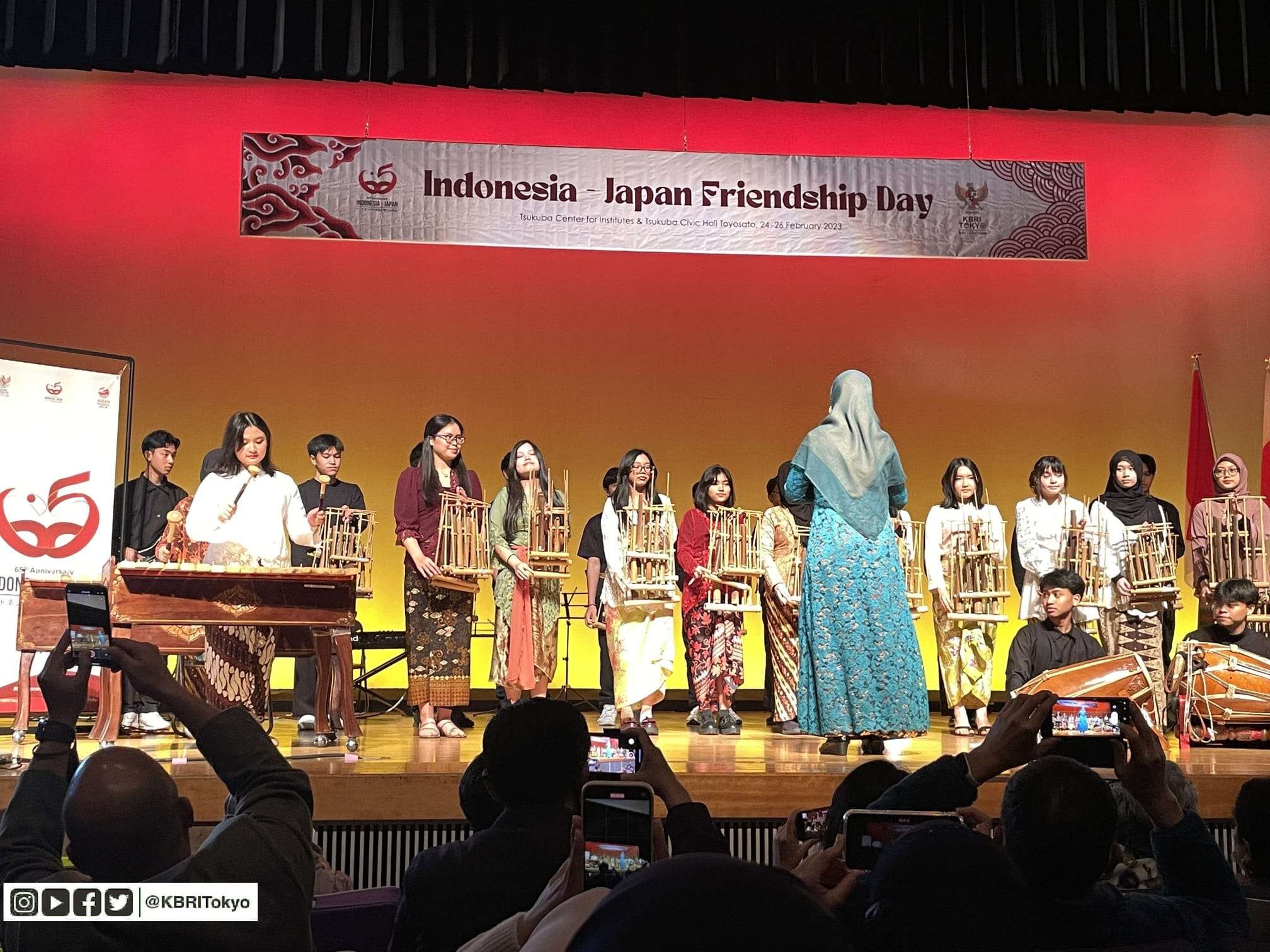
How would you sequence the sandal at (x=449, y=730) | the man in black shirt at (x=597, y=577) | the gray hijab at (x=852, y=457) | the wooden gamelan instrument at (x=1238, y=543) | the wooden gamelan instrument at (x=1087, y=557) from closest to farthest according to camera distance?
the gray hijab at (x=852, y=457) < the sandal at (x=449, y=730) < the wooden gamelan instrument at (x=1238, y=543) < the wooden gamelan instrument at (x=1087, y=557) < the man in black shirt at (x=597, y=577)

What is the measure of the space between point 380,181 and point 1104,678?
4.47 m

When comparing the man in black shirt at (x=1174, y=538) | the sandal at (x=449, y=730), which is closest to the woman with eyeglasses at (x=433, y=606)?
the sandal at (x=449, y=730)

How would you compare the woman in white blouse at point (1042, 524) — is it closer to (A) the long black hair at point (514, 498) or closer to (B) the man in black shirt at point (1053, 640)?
(B) the man in black shirt at point (1053, 640)

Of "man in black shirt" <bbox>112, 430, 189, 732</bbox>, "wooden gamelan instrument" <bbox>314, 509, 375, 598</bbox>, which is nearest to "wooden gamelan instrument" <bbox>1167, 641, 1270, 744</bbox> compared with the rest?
"wooden gamelan instrument" <bbox>314, 509, 375, 598</bbox>

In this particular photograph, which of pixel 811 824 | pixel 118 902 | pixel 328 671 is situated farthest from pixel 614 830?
pixel 328 671

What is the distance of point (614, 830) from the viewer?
176 cm

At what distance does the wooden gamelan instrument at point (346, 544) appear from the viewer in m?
6.15

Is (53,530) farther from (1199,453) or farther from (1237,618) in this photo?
(1199,453)

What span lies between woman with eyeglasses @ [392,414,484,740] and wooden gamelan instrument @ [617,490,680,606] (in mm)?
820

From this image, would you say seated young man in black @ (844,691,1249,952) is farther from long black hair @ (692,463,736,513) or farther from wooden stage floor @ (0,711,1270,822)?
long black hair @ (692,463,736,513)

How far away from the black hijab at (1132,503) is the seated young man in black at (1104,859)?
5.33 m

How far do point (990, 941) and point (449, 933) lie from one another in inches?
39.5

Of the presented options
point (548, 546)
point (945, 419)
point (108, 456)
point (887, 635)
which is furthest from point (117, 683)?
point (945, 419)

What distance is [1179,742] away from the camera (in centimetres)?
570
